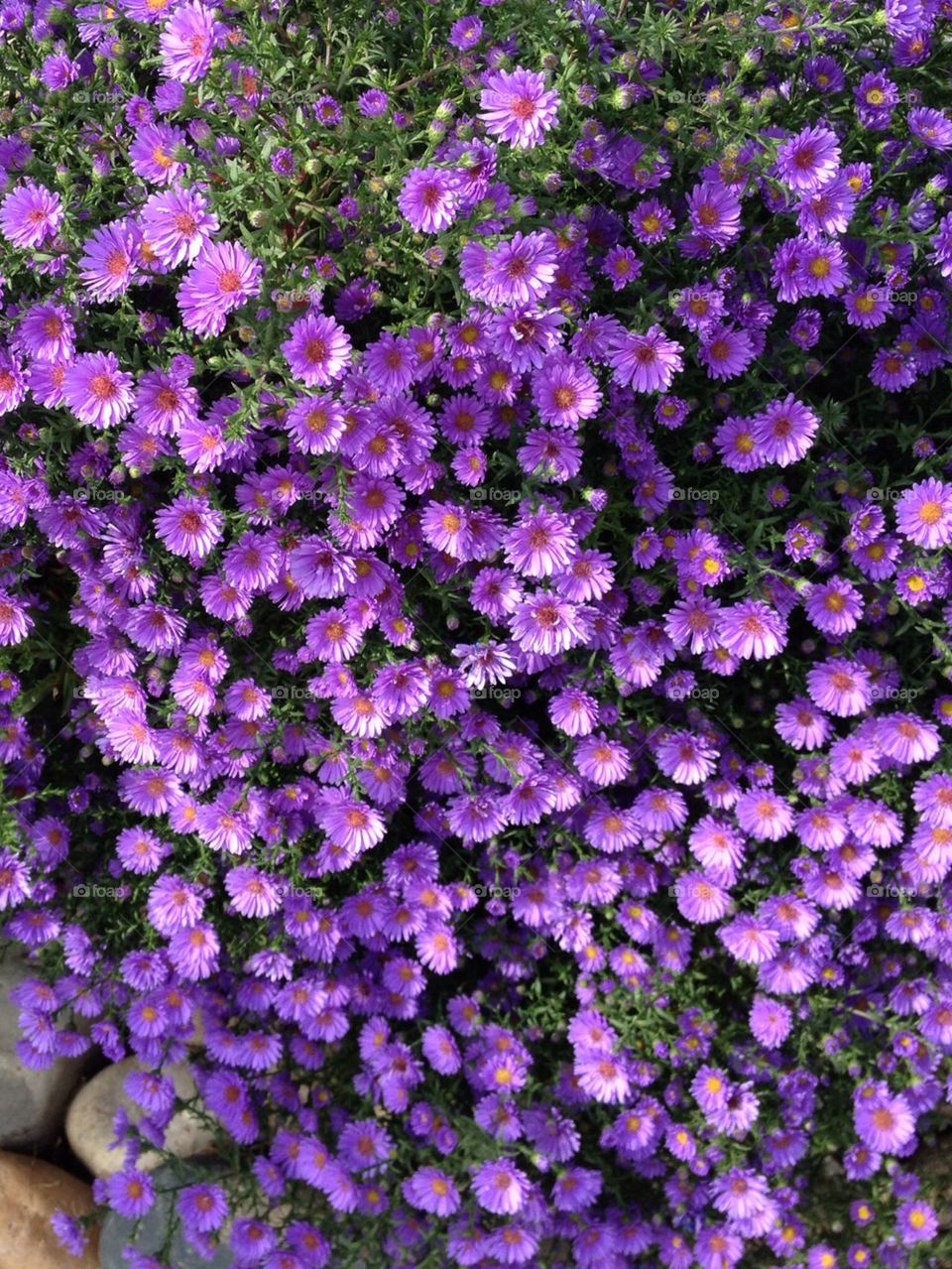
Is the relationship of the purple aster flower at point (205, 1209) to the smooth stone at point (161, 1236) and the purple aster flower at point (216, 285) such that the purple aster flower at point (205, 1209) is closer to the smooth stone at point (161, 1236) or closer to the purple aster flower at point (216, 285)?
the smooth stone at point (161, 1236)

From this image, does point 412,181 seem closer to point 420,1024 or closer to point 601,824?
point 601,824

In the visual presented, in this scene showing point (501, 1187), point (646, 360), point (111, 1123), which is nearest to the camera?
point (646, 360)

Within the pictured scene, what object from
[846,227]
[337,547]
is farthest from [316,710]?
[846,227]

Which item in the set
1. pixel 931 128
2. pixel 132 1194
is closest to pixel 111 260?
pixel 931 128

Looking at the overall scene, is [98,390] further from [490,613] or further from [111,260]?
[490,613]

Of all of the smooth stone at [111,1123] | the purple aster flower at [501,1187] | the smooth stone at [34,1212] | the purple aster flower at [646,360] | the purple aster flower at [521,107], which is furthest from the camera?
the smooth stone at [111,1123]

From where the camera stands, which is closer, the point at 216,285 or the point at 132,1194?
the point at 216,285

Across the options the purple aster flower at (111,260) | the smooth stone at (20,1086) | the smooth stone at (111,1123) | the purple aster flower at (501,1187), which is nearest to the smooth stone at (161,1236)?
the smooth stone at (111,1123)
